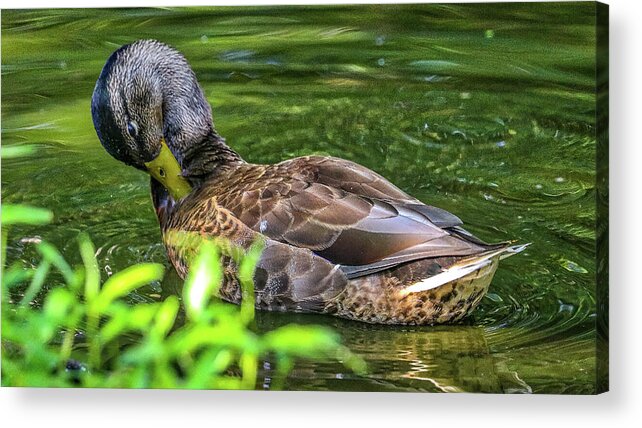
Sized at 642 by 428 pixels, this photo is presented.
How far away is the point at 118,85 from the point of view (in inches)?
145

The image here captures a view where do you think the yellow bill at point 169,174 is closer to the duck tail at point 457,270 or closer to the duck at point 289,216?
the duck at point 289,216

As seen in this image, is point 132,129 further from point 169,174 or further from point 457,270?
point 457,270

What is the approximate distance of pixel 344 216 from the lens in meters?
3.34

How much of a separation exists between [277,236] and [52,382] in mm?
928

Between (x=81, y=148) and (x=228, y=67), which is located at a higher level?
(x=228, y=67)

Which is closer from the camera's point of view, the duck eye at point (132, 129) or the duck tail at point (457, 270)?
the duck tail at point (457, 270)

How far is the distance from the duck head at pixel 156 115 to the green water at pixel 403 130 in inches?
1.9

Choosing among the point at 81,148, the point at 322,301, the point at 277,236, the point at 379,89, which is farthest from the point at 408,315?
the point at 81,148

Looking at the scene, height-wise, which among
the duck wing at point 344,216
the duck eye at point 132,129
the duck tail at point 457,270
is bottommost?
the duck tail at point 457,270

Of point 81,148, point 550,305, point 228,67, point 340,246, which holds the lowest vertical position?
point 550,305

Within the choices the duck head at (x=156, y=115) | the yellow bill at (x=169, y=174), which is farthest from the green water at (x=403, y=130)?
the yellow bill at (x=169, y=174)

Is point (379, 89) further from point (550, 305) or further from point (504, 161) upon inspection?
Result: point (550, 305)

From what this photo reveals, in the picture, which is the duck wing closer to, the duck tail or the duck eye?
the duck tail

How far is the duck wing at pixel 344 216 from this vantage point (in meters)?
3.24
